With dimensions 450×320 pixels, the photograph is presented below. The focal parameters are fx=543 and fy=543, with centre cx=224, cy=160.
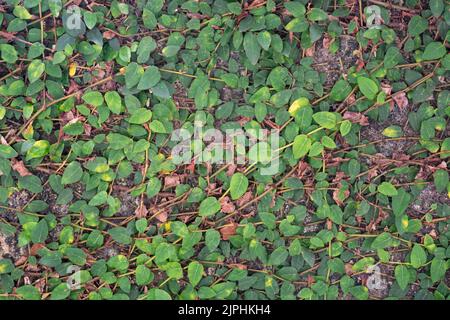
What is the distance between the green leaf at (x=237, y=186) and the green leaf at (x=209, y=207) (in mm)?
62

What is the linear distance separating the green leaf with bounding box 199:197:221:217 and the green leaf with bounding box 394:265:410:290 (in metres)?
0.67

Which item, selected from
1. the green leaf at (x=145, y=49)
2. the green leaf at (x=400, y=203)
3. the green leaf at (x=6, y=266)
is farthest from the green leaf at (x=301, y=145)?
the green leaf at (x=6, y=266)

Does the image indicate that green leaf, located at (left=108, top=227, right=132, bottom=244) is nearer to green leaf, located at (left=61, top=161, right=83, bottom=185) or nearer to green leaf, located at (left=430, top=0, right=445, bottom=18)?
green leaf, located at (left=61, top=161, right=83, bottom=185)

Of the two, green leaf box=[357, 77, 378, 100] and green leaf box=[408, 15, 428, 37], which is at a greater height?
green leaf box=[408, 15, 428, 37]

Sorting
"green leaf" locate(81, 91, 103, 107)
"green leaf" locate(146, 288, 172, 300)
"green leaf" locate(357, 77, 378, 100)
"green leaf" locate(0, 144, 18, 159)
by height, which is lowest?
"green leaf" locate(146, 288, 172, 300)

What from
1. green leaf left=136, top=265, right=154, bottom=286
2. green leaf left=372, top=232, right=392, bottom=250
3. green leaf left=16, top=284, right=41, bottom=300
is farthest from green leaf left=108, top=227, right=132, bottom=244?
green leaf left=372, top=232, right=392, bottom=250

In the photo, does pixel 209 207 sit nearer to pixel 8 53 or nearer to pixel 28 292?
pixel 28 292

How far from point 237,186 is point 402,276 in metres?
0.66

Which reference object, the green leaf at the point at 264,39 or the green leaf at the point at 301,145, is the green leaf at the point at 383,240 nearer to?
the green leaf at the point at 301,145

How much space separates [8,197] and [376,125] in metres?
1.31

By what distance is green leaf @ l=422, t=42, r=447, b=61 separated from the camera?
184 centimetres

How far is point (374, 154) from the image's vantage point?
75.2 inches
